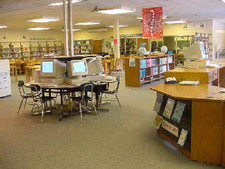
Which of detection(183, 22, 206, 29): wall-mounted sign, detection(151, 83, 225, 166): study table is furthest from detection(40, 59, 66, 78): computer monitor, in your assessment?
detection(183, 22, 206, 29): wall-mounted sign

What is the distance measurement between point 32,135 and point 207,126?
2.98 metres

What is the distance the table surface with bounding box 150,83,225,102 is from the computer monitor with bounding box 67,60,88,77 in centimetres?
210

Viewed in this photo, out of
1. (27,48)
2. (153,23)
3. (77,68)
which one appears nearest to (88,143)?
(77,68)

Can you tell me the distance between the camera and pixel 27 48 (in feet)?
60.5

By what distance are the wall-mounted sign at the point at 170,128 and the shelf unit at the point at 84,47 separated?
1738 centimetres

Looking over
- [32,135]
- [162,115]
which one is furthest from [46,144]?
[162,115]

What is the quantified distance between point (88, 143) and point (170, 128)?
1312 millimetres

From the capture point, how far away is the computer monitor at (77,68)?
5.80 meters

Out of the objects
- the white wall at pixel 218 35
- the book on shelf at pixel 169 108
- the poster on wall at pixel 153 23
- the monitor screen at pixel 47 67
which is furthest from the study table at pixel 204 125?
the white wall at pixel 218 35

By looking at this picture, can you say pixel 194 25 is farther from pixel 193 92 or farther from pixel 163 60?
pixel 193 92

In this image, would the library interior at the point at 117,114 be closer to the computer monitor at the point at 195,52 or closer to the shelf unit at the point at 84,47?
the computer monitor at the point at 195,52

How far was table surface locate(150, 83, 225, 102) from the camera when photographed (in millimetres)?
3457

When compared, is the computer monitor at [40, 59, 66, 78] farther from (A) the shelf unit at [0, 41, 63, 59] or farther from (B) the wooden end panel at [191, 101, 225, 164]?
(A) the shelf unit at [0, 41, 63, 59]

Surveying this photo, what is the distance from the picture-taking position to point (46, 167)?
345cm
